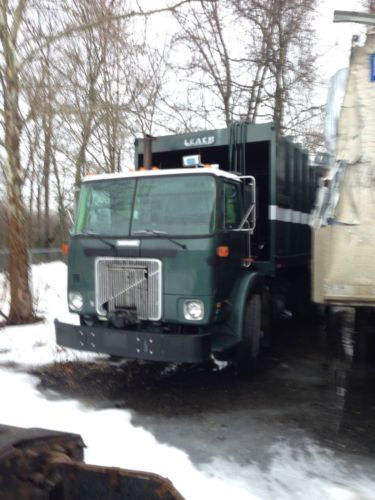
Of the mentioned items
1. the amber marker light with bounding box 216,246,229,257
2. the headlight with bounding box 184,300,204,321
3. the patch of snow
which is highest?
the amber marker light with bounding box 216,246,229,257

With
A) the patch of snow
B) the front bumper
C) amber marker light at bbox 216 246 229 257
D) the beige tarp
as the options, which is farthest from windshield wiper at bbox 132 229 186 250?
the patch of snow

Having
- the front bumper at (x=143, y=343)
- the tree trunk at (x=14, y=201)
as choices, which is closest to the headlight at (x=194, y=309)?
the front bumper at (x=143, y=343)

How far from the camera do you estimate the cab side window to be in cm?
588

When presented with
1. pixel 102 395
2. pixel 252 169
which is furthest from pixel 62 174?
pixel 102 395

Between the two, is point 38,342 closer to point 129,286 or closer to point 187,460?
point 129,286

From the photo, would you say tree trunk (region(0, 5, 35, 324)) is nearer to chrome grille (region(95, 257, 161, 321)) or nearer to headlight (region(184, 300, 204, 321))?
chrome grille (region(95, 257, 161, 321))

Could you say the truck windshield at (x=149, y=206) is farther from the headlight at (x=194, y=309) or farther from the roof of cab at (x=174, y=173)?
the headlight at (x=194, y=309)

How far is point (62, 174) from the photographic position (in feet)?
48.6

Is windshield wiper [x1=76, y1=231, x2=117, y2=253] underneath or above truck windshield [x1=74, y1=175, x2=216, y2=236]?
underneath

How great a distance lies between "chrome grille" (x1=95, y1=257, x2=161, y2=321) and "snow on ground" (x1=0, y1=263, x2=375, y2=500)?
1.11 metres

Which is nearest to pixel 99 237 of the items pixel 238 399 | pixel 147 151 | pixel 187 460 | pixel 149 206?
pixel 149 206

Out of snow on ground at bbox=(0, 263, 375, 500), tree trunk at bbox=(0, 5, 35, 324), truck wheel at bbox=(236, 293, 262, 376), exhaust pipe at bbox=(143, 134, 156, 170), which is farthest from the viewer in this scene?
tree trunk at bbox=(0, 5, 35, 324)

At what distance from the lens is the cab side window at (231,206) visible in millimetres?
5883

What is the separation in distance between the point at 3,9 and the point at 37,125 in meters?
1.91
